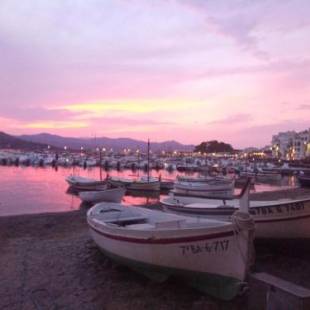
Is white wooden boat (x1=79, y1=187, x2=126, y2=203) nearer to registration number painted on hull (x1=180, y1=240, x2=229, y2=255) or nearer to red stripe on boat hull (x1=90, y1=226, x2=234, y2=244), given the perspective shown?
red stripe on boat hull (x1=90, y1=226, x2=234, y2=244)

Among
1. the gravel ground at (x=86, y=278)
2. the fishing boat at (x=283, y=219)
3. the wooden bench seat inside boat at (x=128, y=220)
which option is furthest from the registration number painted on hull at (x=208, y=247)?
the fishing boat at (x=283, y=219)

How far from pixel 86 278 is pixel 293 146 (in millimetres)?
155217

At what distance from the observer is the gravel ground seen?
8.35 meters

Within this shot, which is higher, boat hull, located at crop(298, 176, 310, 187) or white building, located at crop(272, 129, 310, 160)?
white building, located at crop(272, 129, 310, 160)

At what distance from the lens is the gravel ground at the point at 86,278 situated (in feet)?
27.4

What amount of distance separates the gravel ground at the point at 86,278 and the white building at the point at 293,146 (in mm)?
135501

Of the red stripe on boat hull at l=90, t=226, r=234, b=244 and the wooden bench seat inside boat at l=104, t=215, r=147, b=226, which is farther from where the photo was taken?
the wooden bench seat inside boat at l=104, t=215, r=147, b=226

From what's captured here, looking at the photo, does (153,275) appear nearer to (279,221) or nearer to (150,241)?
(150,241)

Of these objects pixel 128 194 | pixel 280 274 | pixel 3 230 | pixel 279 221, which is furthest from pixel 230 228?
pixel 128 194

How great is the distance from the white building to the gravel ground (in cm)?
13550

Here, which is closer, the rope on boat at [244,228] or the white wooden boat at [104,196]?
the rope on boat at [244,228]

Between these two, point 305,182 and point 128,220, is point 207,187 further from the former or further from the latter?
point 128,220

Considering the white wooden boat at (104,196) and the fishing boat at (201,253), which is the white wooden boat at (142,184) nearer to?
the white wooden boat at (104,196)

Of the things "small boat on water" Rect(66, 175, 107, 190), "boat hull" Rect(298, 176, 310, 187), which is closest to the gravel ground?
"small boat on water" Rect(66, 175, 107, 190)
